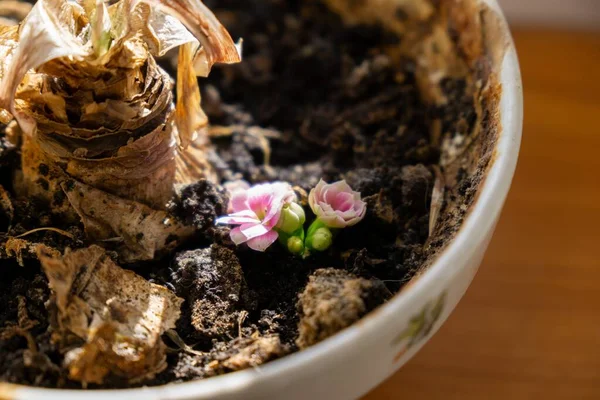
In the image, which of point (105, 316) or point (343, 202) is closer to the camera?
point (105, 316)

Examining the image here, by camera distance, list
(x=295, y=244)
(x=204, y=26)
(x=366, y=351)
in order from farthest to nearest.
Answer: (x=295, y=244), (x=204, y=26), (x=366, y=351)

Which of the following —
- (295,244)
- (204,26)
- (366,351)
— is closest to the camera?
(366,351)

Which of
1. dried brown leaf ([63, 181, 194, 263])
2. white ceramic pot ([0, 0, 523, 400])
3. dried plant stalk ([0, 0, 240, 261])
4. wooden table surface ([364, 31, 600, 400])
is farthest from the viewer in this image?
wooden table surface ([364, 31, 600, 400])

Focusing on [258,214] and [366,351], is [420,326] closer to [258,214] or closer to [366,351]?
[366,351]

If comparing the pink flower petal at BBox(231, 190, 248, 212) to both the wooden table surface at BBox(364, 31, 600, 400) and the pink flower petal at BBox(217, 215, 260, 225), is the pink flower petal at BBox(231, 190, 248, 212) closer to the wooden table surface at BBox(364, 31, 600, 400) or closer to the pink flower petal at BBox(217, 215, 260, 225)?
the pink flower petal at BBox(217, 215, 260, 225)

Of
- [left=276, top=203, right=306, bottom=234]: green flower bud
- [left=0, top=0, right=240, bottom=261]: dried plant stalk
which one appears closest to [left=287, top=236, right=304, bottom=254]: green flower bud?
[left=276, top=203, right=306, bottom=234]: green flower bud

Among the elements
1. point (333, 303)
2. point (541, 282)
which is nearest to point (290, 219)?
point (333, 303)

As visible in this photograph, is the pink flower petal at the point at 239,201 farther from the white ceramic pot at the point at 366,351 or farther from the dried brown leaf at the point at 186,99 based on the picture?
the white ceramic pot at the point at 366,351
